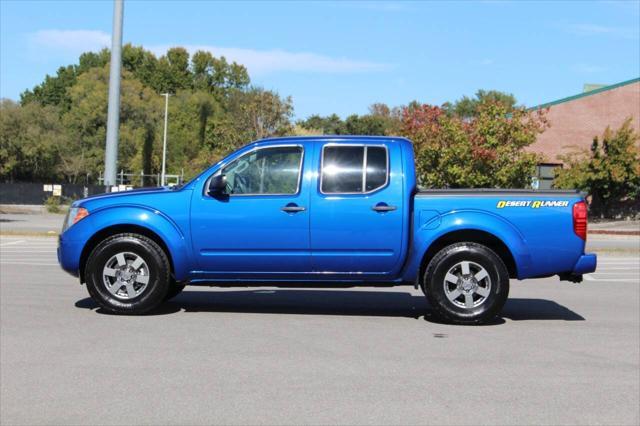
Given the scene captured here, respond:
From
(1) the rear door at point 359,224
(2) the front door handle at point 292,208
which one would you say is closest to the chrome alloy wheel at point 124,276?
(2) the front door handle at point 292,208

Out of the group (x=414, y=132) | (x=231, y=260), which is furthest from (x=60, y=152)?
(x=231, y=260)

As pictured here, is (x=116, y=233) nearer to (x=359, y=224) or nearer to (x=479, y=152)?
(x=359, y=224)

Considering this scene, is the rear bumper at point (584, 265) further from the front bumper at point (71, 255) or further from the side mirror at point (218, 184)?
the front bumper at point (71, 255)

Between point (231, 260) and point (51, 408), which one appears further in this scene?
point (231, 260)

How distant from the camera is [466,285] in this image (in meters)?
8.60

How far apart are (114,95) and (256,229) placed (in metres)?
15.4

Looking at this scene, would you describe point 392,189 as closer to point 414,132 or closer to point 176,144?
point 414,132

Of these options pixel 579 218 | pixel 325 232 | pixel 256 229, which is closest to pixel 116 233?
pixel 256 229

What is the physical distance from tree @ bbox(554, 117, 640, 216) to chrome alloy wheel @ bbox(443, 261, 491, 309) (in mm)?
35192

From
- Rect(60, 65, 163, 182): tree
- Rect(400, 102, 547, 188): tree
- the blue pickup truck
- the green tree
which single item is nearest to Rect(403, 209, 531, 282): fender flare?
the blue pickup truck

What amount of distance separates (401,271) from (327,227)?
3.02 feet

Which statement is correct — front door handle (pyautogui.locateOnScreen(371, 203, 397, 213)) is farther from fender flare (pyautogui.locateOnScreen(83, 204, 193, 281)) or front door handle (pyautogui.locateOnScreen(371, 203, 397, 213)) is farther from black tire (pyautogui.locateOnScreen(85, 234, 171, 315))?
black tire (pyautogui.locateOnScreen(85, 234, 171, 315))

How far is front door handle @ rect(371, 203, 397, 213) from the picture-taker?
28.1 ft

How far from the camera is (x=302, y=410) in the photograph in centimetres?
543
